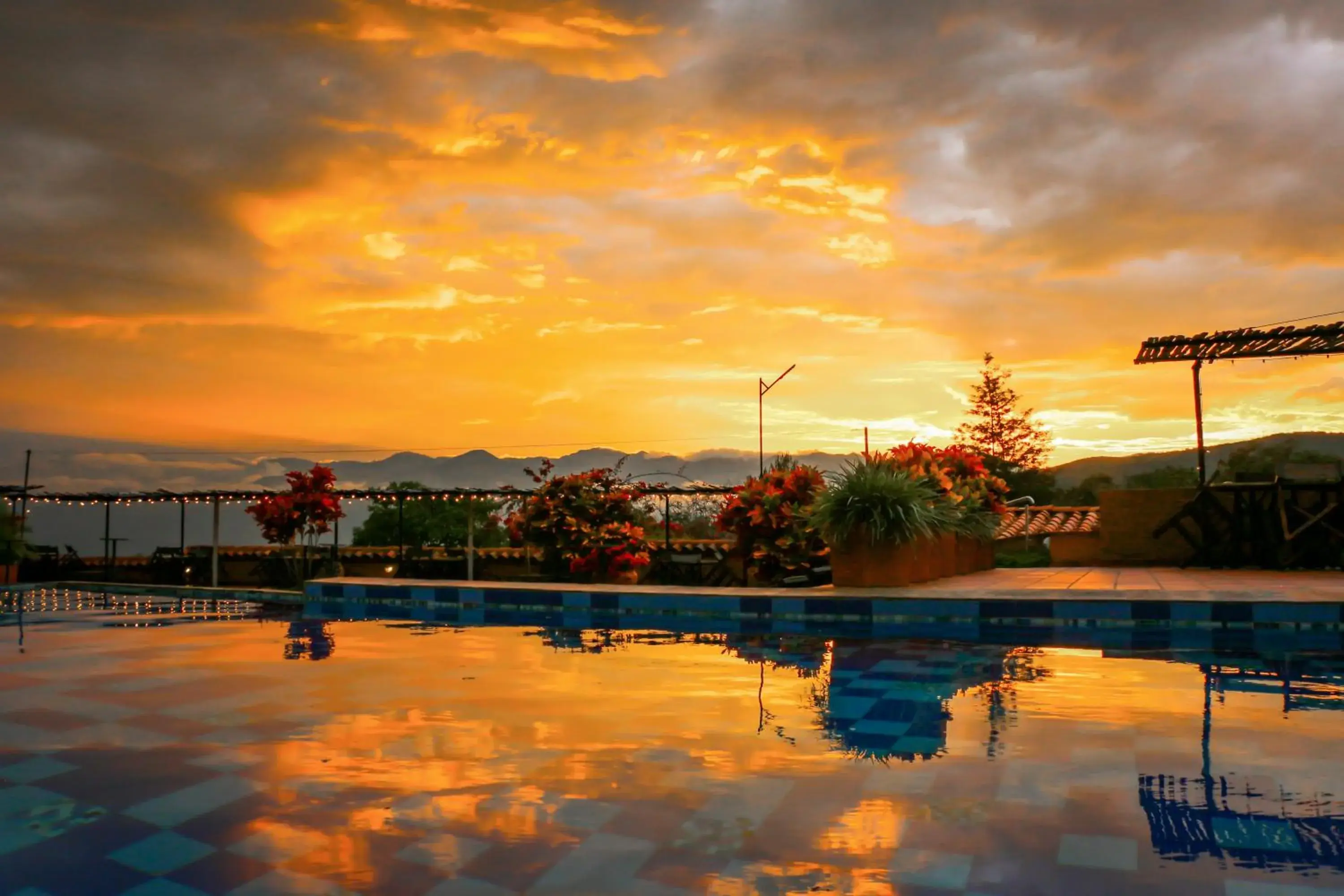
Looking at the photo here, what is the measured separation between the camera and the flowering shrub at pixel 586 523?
407 inches

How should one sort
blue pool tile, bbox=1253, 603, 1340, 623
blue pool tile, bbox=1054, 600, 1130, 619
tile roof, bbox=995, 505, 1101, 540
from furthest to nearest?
tile roof, bbox=995, 505, 1101, 540, blue pool tile, bbox=1054, 600, 1130, 619, blue pool tile, bbox=1253, 603, 1340, 623

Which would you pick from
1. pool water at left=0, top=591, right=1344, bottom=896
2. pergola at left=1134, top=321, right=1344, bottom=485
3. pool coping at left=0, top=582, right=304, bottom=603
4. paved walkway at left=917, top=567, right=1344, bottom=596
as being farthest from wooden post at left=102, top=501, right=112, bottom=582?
pergola at left=1134, top=321, right=1344, bottom=485

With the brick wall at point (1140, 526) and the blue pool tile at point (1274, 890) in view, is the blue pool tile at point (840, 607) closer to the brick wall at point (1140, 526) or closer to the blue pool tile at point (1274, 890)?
the blue pool tile at point (1274, 890)

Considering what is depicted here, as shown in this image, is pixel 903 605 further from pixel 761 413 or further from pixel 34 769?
pixel 761 413

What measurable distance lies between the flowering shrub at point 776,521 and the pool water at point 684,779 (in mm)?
3522

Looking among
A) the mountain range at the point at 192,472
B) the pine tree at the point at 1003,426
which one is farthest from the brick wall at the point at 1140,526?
the pine tree at the point at 1003,426

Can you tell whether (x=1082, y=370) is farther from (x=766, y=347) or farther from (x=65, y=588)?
(x=65, y=588)

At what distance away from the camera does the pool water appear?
209 cm

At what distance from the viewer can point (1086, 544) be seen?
38.3 feet

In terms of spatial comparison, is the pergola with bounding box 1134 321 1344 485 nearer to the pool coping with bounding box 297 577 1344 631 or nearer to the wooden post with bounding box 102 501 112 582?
the pool coping with bounding box 297 577 1344 631

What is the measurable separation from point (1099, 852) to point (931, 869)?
0.40 meters

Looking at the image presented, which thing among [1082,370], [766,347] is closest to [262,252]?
[766,347]

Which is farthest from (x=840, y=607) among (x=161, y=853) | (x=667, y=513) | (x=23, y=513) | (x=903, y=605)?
(x=23, y=513)

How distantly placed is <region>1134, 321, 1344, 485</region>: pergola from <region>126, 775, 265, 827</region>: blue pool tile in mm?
10049
